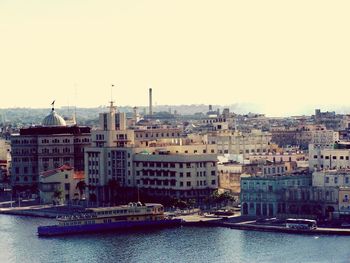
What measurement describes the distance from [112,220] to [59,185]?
686 inches

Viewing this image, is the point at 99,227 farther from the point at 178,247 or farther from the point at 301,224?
the point at 301,224

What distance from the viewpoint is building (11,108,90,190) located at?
329 feet

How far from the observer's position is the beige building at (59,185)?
90562 millimetres

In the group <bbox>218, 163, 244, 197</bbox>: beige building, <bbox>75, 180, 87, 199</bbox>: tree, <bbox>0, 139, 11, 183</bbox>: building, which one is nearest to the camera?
<bbox>218, 163, 244, 197</bbox>: beige building

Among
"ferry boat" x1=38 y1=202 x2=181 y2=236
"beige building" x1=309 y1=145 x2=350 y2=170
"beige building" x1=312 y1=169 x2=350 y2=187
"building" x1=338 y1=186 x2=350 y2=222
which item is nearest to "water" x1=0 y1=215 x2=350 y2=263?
"ferry boat" x1=38 y1=202 x2=181 y2=236

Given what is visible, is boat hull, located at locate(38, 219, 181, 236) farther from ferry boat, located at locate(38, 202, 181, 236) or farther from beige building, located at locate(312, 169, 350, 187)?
beige building, located at locate(312, 169, 350, 187)

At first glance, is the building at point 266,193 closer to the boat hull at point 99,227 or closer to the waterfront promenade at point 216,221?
the waterfront promenade at point 216,221

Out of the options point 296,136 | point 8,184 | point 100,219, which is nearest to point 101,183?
point 100,219

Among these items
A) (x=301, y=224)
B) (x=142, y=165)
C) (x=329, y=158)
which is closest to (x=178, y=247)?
(x=301, y=224)

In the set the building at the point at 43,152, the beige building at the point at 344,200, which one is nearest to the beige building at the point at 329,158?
the beige building at the point at 344,200

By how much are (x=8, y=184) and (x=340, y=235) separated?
4689 centimetres

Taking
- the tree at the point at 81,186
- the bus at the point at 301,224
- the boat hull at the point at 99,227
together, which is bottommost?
the boat hull at the point at 99,227

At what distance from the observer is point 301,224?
224 feet

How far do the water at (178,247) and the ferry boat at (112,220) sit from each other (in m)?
1.43
